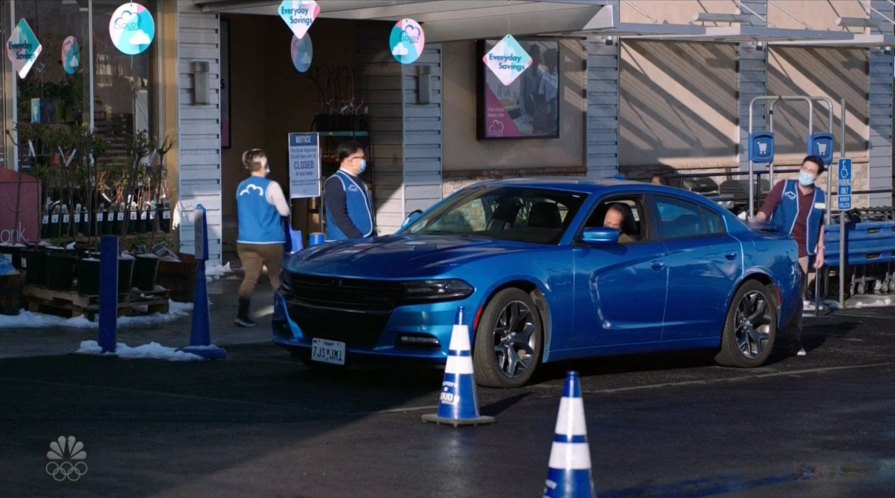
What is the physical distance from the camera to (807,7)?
89.7 ft

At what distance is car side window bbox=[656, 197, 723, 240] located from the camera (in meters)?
11.9

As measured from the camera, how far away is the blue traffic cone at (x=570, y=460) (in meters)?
6.27

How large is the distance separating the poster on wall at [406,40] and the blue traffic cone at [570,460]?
1301 centimetres

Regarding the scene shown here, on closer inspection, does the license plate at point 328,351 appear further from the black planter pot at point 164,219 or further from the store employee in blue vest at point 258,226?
the black planter pot at point 164,219

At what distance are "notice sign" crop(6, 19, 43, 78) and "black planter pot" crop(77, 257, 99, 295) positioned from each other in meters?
3.66

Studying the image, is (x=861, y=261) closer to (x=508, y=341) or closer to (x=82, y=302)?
(x=508, y=341)

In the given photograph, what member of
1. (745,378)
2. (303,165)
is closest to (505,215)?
(745,378)

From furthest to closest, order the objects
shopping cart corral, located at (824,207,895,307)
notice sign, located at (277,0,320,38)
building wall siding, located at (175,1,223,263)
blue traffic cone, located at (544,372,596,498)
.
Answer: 1. building wall siding, located at (175,1,223,263)
2. shopping cart corral, located at (824,207,895,307)
3. notice sign, located at (277,0,320,38)
4. blue traffic cone, located at (544,372,596,498)

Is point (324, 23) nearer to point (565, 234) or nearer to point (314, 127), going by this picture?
point (314, 127)

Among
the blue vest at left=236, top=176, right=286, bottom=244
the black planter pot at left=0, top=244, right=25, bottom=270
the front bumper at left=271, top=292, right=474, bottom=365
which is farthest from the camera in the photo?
the black planter pot at left=0, top=244, right=25, bottom=270

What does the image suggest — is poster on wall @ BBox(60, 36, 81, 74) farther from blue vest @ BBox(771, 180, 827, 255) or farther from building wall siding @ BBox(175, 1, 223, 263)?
blue vest @ BBox(771, 180, 827, 255)

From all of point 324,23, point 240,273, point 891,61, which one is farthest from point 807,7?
point 240,273

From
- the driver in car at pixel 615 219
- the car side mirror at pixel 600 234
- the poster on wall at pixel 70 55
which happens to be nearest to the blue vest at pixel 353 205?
the driver in car at pixel 615 219

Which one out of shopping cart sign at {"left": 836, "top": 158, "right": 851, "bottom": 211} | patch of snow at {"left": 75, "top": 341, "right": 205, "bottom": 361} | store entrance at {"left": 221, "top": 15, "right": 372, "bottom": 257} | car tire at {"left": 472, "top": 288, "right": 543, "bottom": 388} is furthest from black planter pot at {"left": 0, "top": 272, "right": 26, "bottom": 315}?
shopping cart sign at {"left": 836, "top": 158, "right": 851, "bottom": 211}
